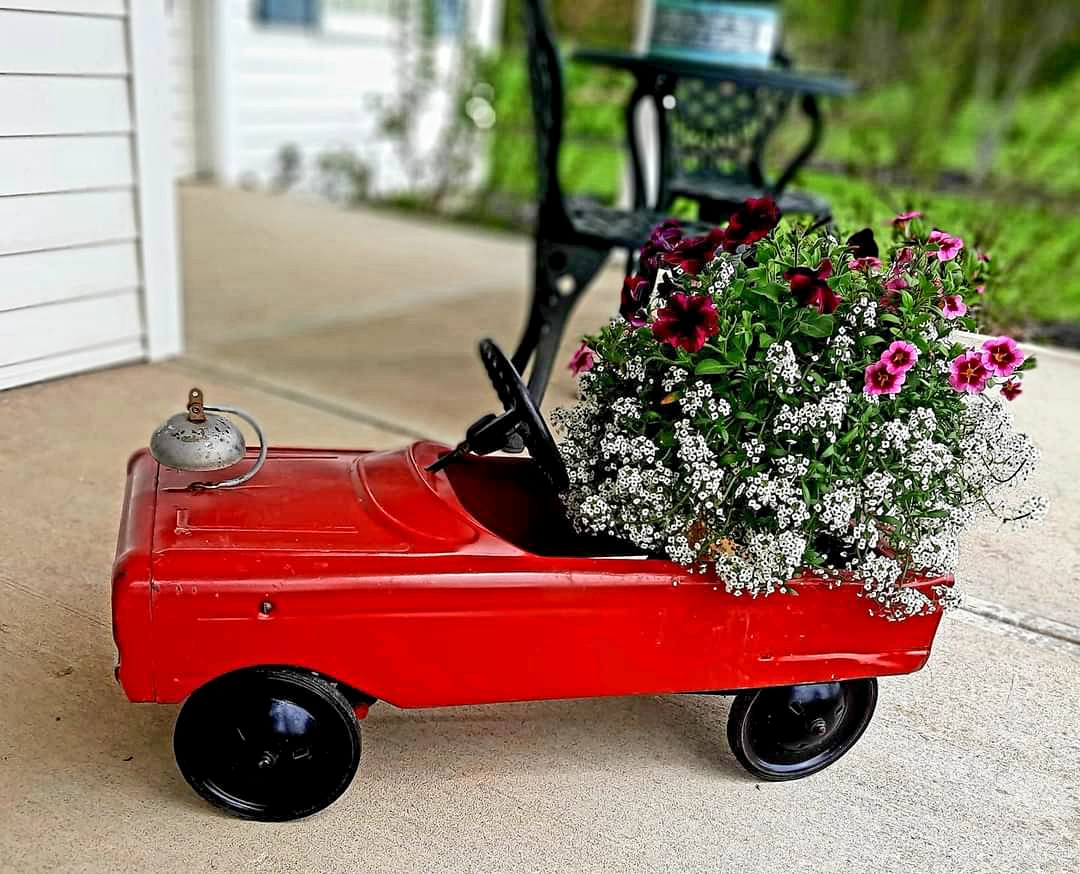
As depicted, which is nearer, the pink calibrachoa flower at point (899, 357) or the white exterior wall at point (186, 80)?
the pink calibrachoa flower at point (899, 357)

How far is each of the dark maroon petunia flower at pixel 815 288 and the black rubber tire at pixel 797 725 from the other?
58 centimetres

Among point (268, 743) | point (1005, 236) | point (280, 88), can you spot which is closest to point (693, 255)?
point (268, 743)

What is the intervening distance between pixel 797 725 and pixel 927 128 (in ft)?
21.0

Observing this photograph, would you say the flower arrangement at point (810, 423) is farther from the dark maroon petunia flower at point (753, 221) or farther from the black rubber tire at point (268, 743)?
the black rubber tire at point (268, 743)

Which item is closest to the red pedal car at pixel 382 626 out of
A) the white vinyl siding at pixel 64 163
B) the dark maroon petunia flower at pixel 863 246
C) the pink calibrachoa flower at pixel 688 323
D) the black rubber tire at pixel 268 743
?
the black rubber tire at pixel 268 743

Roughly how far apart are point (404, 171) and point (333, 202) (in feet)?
2.28

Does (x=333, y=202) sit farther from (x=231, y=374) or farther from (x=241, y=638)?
(x=241, y=638)

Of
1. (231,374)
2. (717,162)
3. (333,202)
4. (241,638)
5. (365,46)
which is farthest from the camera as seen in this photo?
(365,46)

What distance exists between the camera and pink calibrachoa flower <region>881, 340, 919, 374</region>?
153 centimetres

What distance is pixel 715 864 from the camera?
1588 millimetres

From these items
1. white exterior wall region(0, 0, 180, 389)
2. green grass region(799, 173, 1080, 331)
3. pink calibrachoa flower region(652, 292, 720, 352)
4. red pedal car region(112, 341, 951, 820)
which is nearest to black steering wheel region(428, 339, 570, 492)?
red pedal car region(112, 341, 951, 820)

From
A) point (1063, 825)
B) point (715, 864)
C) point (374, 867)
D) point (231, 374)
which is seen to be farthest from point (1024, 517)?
point (231, 374)

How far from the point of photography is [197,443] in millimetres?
1647

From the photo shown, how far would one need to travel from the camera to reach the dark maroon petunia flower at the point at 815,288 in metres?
1.56
